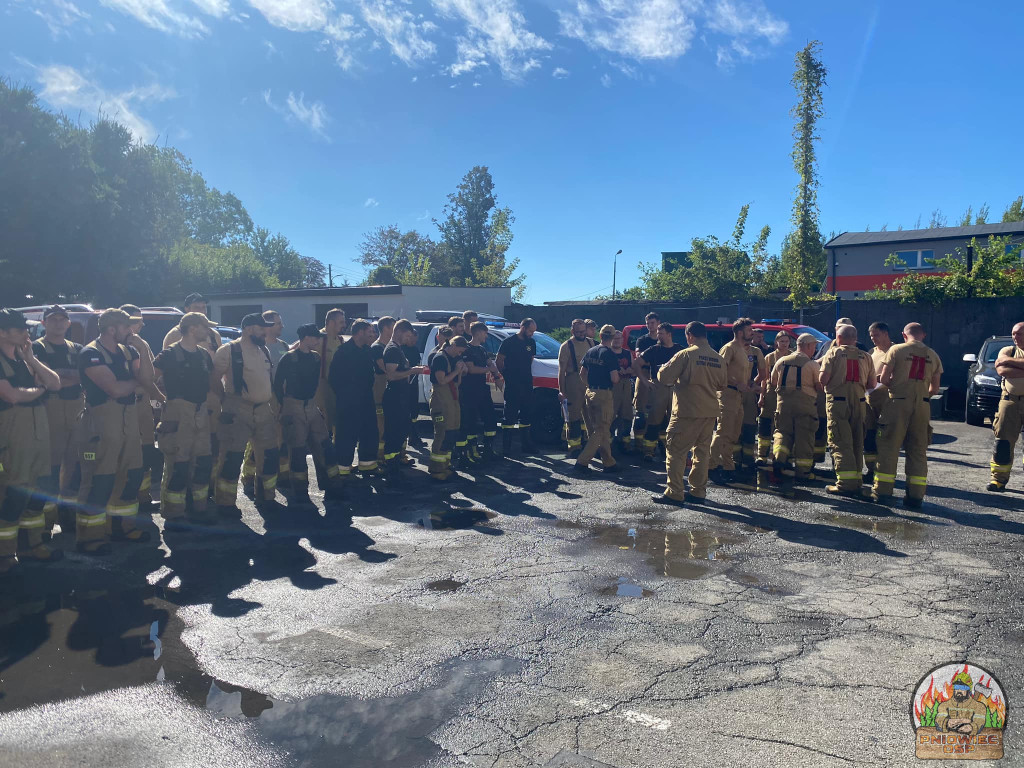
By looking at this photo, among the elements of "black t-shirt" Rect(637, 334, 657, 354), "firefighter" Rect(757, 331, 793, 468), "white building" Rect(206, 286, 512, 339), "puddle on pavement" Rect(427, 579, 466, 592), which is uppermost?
"white building" Rect(206, 286, 512, 339)

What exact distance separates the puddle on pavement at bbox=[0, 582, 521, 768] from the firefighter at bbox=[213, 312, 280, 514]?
249 cm

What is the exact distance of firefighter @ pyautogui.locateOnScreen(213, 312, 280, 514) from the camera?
25.2ft

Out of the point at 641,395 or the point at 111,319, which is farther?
the point at 641,395

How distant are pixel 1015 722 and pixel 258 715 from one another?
143 inches

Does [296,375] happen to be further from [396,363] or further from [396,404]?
[396,404]

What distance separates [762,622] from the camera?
4.89m

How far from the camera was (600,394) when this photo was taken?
32.2ft

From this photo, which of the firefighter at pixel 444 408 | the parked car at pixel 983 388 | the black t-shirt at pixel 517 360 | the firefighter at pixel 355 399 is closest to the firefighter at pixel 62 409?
the firefighter at pixel 355 399

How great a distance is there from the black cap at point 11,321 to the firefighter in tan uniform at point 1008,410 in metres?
9.42

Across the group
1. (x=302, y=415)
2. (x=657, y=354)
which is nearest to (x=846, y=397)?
(x=657, y=354)

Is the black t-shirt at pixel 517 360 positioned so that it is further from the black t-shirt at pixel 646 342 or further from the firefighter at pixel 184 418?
the firefighter at pixel 184 418

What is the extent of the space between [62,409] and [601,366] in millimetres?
5963

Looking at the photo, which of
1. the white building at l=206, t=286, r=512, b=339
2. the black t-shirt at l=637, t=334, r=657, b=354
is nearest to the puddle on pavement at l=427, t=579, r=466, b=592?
the black t-shirt at l=637, t=334, r=657, b=354

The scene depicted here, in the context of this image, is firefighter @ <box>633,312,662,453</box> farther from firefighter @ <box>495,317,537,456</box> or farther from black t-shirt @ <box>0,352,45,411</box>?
black t-shirt @ <box>0,352,45,411</box>
